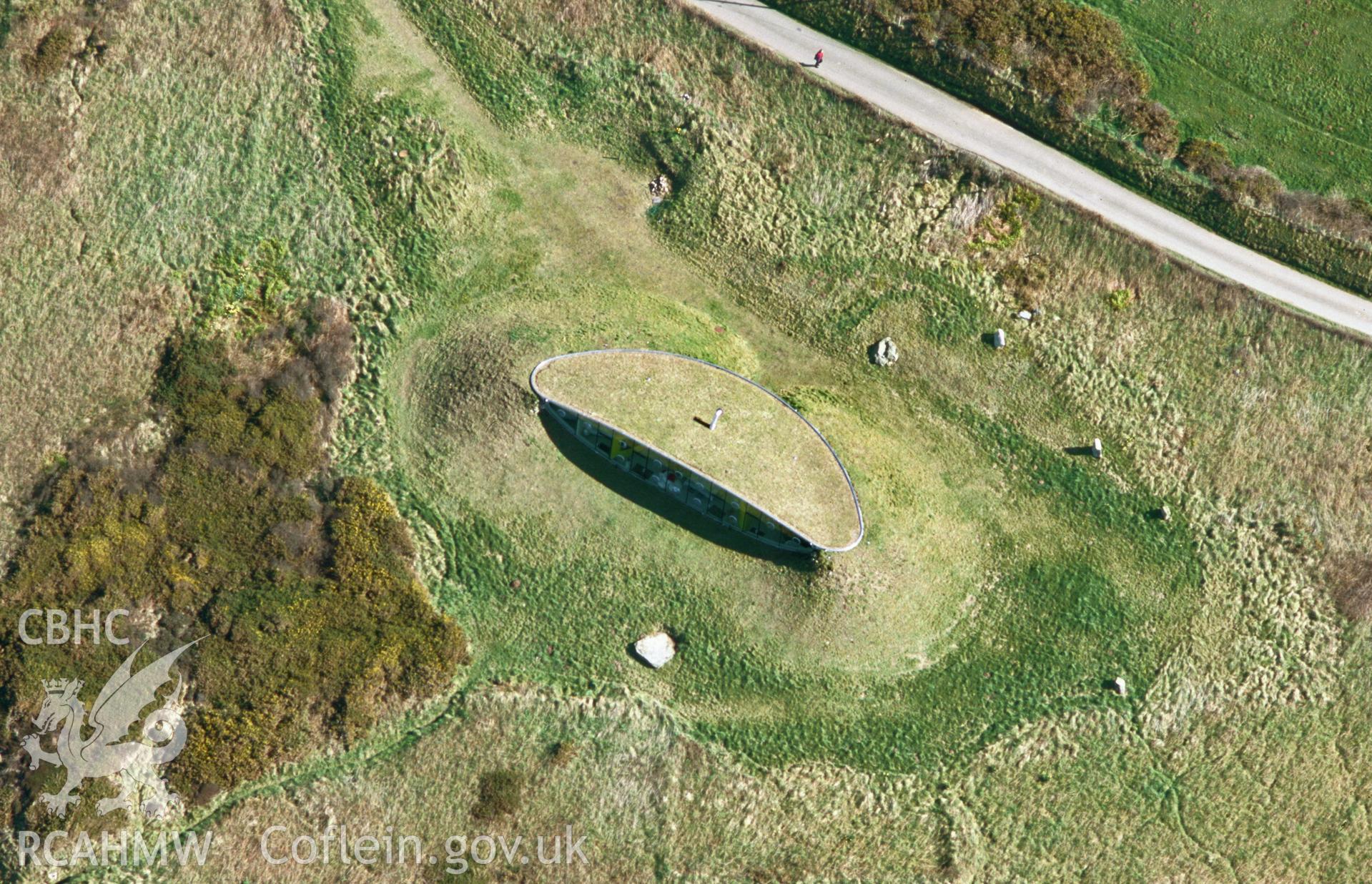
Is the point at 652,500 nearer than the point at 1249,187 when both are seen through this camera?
Yes

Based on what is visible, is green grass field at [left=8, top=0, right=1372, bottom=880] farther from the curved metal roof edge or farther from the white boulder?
the curved metal roof edge

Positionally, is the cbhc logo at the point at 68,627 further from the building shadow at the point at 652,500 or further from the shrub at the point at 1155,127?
the shrub at the point at 1155,127

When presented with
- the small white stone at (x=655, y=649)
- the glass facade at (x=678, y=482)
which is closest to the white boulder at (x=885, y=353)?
the glass facade at (x=678, y=482)

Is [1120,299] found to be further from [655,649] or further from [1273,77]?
[655,649]

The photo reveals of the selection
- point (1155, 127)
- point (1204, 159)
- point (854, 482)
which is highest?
point (1155, 127)

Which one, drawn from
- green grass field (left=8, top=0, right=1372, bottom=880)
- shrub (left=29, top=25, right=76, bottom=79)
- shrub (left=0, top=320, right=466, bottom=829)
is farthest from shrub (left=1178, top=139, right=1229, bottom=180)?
shrub (left=29, top=25, right=76, bottom=79)

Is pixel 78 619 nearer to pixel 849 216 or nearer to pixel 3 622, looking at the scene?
pixel 3 622

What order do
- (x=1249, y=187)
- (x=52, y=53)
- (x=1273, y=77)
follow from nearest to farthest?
(x=52, y=53)
(x=1249, y=187)
(x=1273, y=77)

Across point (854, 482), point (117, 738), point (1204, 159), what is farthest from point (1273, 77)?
point (117, 738)

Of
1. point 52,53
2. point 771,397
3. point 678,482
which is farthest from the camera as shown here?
point 52,53
